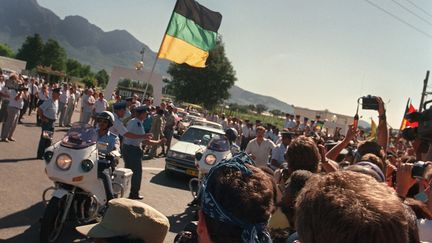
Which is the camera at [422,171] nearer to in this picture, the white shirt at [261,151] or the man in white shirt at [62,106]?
the white shirt at [261,151]

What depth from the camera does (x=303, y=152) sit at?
3.97 metres

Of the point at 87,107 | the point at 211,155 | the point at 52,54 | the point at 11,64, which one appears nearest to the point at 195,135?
the point at 211,155

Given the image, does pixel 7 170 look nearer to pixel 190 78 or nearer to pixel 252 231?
pixel 252 231

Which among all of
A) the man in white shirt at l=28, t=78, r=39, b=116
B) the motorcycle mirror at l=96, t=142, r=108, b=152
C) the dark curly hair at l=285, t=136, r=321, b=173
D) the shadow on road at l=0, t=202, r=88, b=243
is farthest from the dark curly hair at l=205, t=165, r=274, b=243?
the man in white shirt at l=28, t=78, r=39, b=116

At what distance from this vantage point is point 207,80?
6159 cm

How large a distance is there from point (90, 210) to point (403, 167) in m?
4.05

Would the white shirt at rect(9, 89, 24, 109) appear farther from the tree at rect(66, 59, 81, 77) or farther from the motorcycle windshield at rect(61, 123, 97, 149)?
the tree at rect(66, 59, 81, 77)

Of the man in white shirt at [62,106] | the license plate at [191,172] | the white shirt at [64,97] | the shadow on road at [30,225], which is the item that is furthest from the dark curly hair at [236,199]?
the white shirt at [64,97]

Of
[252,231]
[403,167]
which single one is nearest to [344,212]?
[252,231]

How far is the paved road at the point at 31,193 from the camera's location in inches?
224

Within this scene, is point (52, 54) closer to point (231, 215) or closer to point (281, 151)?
point (281, 151)

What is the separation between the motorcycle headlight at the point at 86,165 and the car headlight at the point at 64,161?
162 millimetres

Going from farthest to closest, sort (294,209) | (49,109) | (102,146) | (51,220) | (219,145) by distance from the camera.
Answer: (49,109) < (219,145) < (102,146) < (51,220) < (294,209)

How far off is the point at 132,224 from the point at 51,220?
11.0ft
